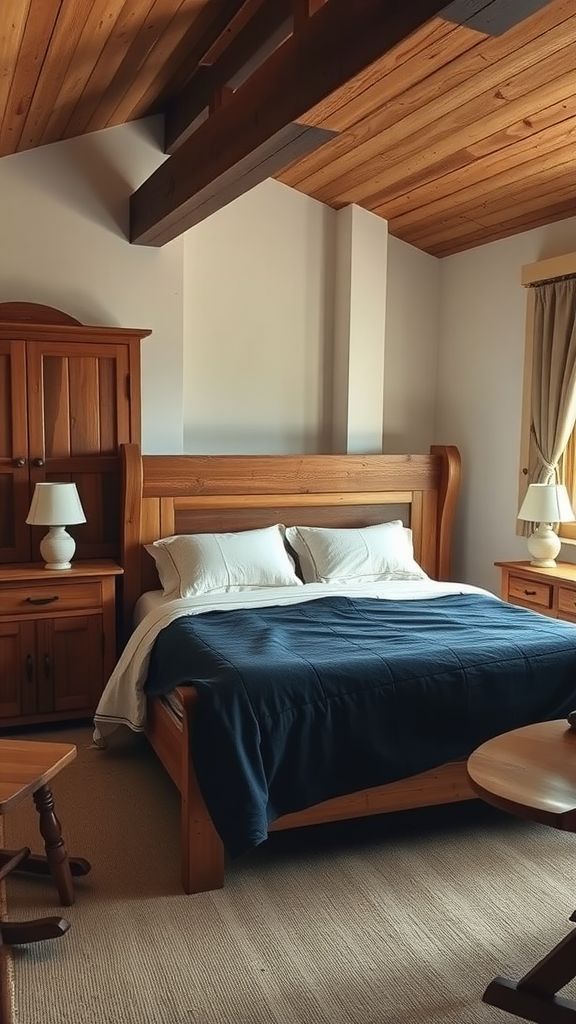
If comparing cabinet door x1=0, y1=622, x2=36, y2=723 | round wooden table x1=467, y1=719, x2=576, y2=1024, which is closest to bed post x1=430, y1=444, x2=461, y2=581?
cabinet door x1=0, y1=622, x2=36, y2=723

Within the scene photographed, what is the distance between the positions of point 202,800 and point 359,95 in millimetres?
2184

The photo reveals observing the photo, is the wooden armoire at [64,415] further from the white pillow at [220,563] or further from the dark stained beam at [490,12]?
the dark stained beam at [490,12]

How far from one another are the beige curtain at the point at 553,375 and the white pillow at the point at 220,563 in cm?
141

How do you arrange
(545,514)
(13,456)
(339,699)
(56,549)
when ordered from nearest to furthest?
1. (339,699)
2. (56,549)
3. (13,456)
4. (545,514)

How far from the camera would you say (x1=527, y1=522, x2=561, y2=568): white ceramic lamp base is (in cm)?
412

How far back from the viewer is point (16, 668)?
12.3ft

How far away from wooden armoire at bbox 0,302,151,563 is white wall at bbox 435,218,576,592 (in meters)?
1.94

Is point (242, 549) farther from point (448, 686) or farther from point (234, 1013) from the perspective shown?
point (234, 1013)

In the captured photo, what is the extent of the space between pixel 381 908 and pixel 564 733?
78 centimetres

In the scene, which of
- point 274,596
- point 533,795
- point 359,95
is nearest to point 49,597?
point 274,596

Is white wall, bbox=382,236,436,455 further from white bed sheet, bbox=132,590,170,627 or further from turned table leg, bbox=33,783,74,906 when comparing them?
turned table leg, bbox=33,783,74,906

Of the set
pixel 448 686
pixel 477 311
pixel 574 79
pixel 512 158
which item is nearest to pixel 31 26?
pixel 574 79

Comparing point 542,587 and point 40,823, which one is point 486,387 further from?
point 40,823

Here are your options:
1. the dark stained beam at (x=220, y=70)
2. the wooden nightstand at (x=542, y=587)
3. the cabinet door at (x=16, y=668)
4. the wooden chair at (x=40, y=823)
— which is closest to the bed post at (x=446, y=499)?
the wooden nightstand at (x=542, y=587)
